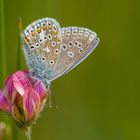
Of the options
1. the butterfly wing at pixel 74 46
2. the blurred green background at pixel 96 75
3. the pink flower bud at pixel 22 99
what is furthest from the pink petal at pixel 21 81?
the blurred green background at pixel 96 75

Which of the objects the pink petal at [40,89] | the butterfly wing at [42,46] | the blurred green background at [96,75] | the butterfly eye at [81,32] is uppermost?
the butterfly eye at [81,32]

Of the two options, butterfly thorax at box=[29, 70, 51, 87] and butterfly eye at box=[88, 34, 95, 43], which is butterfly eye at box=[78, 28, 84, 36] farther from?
butterfly thorax at box=[29, 70, 51, 87]

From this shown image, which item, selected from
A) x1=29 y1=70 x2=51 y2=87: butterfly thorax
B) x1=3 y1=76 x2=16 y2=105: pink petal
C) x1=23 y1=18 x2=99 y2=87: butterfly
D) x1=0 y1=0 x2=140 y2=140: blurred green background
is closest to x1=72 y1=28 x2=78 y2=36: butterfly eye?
x1=23 y1=18 x2=99 y2=87: butterfly

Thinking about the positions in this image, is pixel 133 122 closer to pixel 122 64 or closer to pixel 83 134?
pixel 83 134

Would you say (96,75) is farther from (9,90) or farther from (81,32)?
(9,90)

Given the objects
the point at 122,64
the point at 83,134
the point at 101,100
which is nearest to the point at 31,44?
the point at 83,134

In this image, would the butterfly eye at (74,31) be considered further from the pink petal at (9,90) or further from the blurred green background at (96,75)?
the blurred green background at (96,75)
